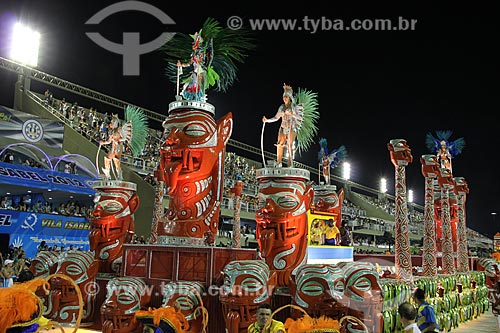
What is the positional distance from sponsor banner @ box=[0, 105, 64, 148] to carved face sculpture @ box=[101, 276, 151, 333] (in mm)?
10504

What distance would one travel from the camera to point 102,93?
23.0 m

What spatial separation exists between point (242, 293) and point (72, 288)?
12.0 feet

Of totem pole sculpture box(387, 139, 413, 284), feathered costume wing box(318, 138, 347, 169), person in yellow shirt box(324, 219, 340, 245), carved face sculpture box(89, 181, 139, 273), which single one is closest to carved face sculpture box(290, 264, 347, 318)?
totem pole sculpture box(387, 139, 413, 284)

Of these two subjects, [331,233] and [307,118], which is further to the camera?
[331,233]

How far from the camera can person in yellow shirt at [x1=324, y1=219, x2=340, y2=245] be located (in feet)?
42.0

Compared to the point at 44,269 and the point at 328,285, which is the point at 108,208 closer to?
the point at 44,269

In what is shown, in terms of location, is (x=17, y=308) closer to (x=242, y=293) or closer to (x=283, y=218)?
(x=242, y=293)

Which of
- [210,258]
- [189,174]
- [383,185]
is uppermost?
[383,185]

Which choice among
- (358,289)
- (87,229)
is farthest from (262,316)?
(87,229)

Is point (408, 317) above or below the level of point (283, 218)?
below

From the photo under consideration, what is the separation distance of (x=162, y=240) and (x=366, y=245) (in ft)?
88.6

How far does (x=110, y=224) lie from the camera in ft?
30.1

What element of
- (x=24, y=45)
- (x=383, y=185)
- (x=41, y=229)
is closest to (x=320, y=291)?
(x=41, y=229)

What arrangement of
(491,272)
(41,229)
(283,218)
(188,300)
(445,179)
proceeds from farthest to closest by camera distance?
(491,272), (41,229), (445,179), (283,218), (188,300)
